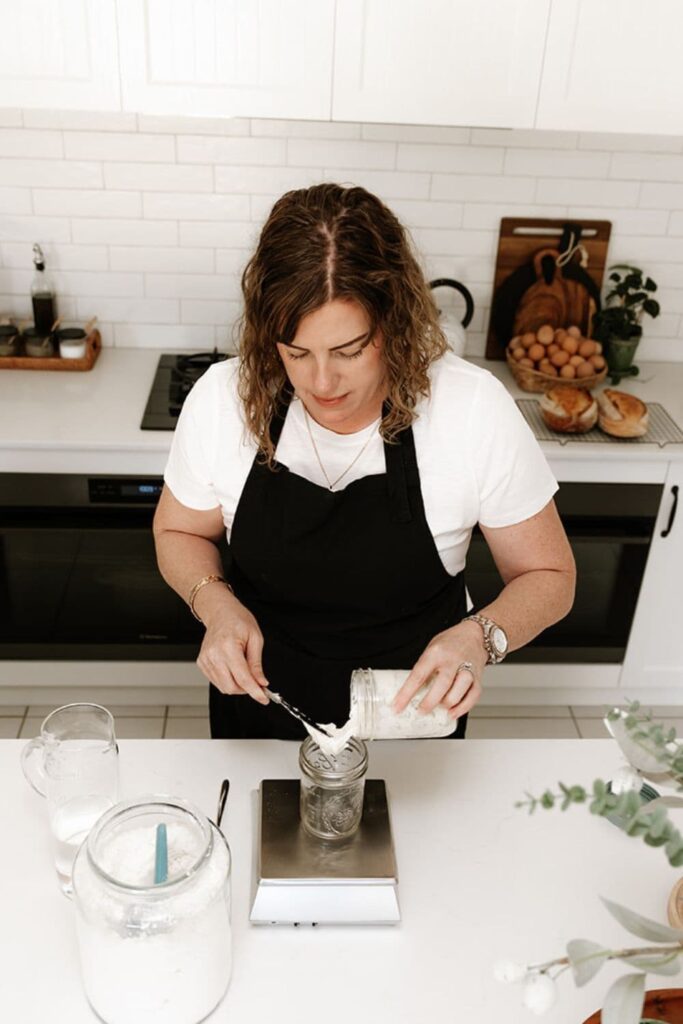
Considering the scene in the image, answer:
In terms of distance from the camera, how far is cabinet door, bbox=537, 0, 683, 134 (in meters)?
2.38

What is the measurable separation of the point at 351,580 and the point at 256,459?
278 millimetres

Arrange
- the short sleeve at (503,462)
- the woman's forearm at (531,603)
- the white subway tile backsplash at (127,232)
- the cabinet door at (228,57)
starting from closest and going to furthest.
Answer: the woman's forearm at (531,603) → the short sleeve at (503,462) → the cabinet door at (228,57) → the white subway tile backsplash at (127,232)

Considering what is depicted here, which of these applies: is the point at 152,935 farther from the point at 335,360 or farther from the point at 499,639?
the point at 335,360

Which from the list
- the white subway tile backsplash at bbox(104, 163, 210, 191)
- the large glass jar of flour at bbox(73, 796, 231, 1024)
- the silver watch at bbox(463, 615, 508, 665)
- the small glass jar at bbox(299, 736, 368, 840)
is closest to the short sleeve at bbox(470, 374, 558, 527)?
the silver watch at bbox(463, 615, 508, 665)

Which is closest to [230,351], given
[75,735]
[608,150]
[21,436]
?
[21,436]

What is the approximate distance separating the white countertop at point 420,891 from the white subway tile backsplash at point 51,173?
6.28ft

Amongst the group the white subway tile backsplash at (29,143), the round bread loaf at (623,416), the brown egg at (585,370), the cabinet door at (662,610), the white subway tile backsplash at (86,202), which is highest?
the white subway tile backsplash at (29,143)

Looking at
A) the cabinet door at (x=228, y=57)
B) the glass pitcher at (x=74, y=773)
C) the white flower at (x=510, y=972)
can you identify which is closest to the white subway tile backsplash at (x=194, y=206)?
the cabinet door at (x=228, y=57)

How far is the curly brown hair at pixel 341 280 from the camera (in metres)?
1.52

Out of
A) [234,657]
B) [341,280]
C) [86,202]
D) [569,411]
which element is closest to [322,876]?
[234,657]

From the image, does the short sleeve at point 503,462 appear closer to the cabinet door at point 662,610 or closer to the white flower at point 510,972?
the white flower at point 510,972

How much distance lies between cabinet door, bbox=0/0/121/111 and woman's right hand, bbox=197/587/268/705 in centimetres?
150

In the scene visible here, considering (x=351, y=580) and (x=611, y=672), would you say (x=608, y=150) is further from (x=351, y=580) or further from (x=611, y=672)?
(x=351, y=580)

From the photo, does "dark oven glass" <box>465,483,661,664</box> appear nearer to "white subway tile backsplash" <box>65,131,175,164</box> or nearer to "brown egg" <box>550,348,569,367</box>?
"brown egg" <box>550,348,569,367</box>
